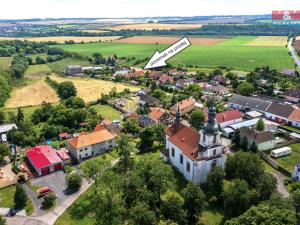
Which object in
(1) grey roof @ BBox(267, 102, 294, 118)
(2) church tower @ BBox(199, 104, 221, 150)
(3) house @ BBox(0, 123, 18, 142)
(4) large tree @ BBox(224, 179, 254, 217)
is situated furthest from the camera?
(1) grey roof @ BBox(267, 102, 294, 118)

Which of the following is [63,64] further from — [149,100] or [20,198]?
[20,198]

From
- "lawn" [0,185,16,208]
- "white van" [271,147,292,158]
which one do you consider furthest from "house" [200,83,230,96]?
Result: "lawn" [0,185,16,208]

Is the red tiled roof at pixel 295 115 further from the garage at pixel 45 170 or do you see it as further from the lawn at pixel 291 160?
the garage at pixel 45 170

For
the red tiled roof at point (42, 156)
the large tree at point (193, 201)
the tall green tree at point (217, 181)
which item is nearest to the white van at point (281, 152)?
the tall green tree at point (217, 181)

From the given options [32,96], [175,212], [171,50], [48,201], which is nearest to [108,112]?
[32,96]

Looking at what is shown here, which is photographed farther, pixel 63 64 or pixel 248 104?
pixel 63 64

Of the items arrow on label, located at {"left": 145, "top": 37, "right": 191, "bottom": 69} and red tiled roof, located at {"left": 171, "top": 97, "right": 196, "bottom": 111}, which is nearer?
arrow on label, located at {"left": 145, "top": 37, "right": 191, "bottom": 69}

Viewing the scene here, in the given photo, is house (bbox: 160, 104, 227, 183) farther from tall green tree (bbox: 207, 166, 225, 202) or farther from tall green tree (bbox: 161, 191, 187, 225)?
tall green tree (bbox: 161, 191, 187, 225)

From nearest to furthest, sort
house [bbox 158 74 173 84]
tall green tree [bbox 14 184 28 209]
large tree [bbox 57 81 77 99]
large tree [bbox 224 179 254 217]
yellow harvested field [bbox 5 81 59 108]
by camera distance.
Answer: large tree [bbox 224 179 254 217], tall green tree [bbox 14 184 28 209], yellow harvested field [bbox 5 81 59 108], large tree [bbox 57 81 77 99], house [bbox 158 74 173 84]
